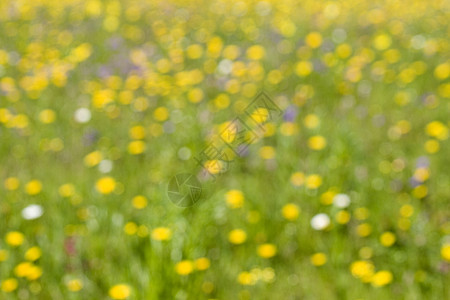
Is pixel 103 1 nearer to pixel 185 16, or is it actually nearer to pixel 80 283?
pixel 185 16

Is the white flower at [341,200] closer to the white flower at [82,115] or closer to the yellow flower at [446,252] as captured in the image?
the yellow flower at [446,252]

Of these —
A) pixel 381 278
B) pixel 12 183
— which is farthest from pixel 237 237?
pixel 12 183

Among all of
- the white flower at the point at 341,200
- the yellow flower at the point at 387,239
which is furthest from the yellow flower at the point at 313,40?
the yellow flower at the point at 387,239

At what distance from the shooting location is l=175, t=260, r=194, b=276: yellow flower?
6.08 ft

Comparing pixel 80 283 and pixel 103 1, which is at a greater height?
pixel 80 283

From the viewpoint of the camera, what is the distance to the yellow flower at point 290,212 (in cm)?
223

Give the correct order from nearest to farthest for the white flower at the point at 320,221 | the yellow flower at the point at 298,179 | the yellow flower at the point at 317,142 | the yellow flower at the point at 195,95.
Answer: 1. the white flower at the point at 320,221
2. the yellow flower at the point at 298,179
3. the yellow flower at the point at 317,142
4. the yellow flower at the point at 195,95

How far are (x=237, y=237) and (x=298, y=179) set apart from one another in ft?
1.49

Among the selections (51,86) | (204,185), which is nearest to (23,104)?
(51,86)

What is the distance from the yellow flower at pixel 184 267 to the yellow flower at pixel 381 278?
583mm

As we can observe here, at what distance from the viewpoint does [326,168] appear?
2.49 metres

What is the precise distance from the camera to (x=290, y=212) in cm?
224

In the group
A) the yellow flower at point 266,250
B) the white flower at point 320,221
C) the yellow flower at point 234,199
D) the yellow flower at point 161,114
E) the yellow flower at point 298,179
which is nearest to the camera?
the yellow flower at point 266,250

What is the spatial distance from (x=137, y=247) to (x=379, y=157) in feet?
3.80
